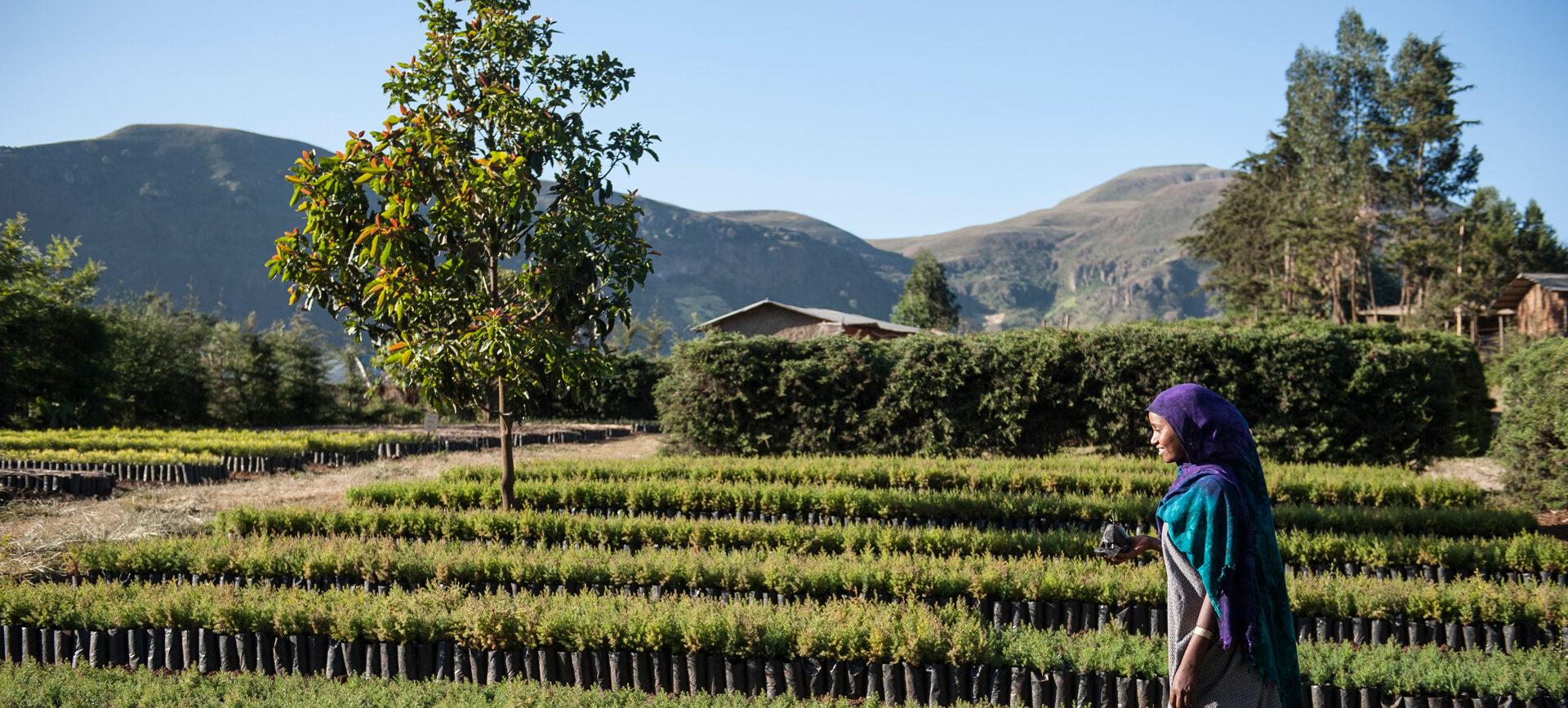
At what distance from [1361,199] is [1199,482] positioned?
49.6 m

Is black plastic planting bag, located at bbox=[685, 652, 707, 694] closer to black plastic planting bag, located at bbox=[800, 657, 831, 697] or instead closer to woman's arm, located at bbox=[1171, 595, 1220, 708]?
black plastic planting bag, located at bbox=[800, 657, 831, 697]

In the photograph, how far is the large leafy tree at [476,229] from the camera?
744 centimetres

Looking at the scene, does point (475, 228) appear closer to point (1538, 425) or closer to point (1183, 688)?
point (1183, 688)

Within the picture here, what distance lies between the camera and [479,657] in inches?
211

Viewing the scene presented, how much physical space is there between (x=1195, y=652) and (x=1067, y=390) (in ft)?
40.8

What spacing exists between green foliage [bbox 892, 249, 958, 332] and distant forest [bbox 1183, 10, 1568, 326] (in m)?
15.2

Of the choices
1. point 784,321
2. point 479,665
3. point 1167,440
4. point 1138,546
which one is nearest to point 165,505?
point 479,665

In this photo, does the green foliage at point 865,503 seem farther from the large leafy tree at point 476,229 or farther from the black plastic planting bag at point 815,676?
the black plastic planting bag at point 815,676

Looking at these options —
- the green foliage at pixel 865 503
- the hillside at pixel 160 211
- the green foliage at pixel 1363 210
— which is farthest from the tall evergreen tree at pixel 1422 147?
the hillside at pixel 160 211

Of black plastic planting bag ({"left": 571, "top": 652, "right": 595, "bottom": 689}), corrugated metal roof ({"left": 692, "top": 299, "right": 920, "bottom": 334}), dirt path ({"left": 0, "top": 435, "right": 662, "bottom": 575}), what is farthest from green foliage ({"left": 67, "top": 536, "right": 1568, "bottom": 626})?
corrugated metal roof ({"left": 692, "top": 299, "right": 920, "bottom": 334})

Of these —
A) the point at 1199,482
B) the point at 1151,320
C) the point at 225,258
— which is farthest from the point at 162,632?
the point at 225,258

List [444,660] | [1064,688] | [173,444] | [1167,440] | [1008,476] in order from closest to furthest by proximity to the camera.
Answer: [1167,440] < [1064,688] < [444,660] < [1008,476] < [173,444]

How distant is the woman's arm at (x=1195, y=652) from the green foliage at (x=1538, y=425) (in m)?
9.44

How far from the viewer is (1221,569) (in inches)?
116
